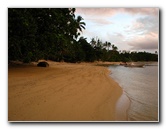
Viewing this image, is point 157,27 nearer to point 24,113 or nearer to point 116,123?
point 116,123

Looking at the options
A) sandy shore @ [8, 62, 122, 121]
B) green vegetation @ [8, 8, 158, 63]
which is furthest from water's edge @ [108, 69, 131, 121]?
green vegetation @ [8, 8, 158, 63]

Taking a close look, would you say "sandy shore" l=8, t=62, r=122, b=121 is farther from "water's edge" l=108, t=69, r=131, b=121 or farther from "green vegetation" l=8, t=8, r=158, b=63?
"green vegetation" l=8, t=8, r=158, b=63

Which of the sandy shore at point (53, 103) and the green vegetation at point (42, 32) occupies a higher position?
the green vegetation at point (42, 32)

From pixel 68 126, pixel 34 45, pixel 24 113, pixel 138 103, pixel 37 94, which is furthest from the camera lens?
pixel 34 45

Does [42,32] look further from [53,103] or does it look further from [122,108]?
[122,108]

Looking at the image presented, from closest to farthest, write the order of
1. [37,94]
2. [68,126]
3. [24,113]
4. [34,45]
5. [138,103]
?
[24,113] < [68,126] < [37,94] < [138,103] < [34,45]

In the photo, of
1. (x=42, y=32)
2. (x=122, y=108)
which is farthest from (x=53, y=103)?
(x=42, y=32)

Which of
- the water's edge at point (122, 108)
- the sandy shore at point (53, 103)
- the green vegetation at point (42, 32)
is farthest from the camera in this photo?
the green vegetation at point (42, 32)

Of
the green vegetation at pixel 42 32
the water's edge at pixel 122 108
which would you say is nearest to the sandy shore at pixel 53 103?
the water's edge at pixel 122 108

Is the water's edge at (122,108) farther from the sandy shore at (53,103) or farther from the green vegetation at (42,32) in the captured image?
the green vegetation at (42,32)
